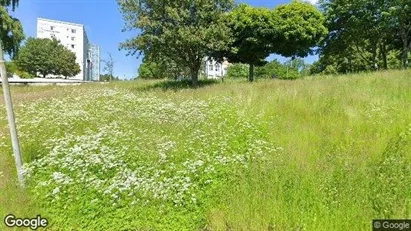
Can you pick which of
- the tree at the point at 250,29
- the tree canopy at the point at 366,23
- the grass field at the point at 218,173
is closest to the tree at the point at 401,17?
the tree canopy at the point at 366,23

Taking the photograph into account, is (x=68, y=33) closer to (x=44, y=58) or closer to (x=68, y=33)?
(x=68, y=33)

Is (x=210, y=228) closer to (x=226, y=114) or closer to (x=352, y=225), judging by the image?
(x=352, y=225)

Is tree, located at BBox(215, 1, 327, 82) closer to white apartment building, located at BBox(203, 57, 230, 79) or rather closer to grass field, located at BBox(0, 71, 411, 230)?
white apartment building, located at BBox(203, 57, 230, 79)

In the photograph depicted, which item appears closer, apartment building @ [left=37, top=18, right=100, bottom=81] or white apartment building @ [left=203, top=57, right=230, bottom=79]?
white apartment building @ [left=203, top=57, right=230, bottom=79]

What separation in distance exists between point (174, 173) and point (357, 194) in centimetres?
255

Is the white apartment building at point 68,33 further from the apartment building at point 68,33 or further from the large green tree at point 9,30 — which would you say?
the large green tree at point 9,30

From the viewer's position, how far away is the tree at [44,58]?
6136 centimetres

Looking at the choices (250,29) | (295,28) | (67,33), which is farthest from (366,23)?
(67,33)

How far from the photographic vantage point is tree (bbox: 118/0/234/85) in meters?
16.1

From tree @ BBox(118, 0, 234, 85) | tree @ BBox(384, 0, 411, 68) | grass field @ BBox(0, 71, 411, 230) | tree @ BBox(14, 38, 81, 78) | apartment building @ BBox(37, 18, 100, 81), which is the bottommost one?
grass field @ BBox(0, 71, 411, 230)

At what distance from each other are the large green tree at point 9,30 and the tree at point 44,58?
137 feet

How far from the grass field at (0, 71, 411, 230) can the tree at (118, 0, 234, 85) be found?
1022 cm

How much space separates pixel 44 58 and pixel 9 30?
4343 centimetres

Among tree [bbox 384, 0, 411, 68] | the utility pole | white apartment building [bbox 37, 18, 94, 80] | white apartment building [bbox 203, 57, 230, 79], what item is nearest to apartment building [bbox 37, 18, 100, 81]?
white apartment building [bbox 37, 18, 94, 80]
